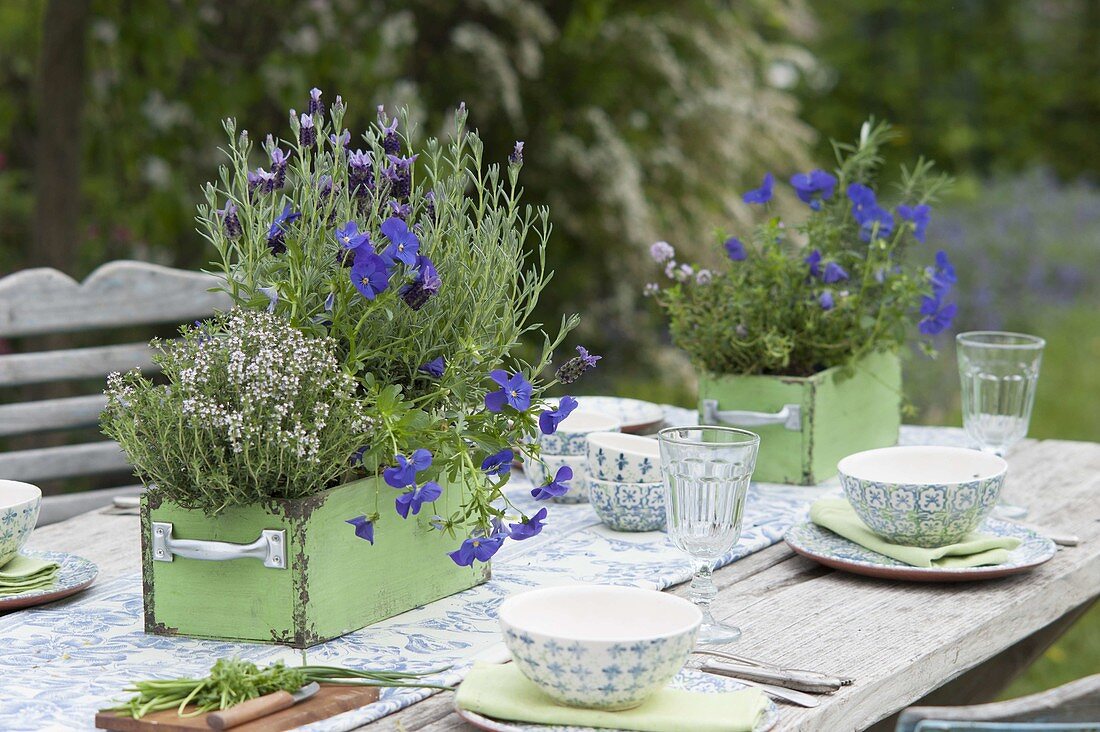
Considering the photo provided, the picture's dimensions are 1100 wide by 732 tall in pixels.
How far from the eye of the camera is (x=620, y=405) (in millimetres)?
2320

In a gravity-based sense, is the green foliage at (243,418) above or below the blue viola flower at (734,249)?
below

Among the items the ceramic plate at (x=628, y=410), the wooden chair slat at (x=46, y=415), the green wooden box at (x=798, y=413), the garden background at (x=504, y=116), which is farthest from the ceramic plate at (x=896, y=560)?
the garden background at (x=504, y=116)

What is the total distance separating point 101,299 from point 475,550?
66.3 inches

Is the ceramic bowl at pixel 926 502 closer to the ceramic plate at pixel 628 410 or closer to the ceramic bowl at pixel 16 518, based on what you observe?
the ceramic plate at pixel 628 410

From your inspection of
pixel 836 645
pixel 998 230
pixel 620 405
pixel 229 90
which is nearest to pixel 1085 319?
pixel 998 230

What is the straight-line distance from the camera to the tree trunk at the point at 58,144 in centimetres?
370

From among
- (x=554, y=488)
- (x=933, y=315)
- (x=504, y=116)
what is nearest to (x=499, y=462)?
(x=554, y=488)

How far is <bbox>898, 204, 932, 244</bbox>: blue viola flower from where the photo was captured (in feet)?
6.86

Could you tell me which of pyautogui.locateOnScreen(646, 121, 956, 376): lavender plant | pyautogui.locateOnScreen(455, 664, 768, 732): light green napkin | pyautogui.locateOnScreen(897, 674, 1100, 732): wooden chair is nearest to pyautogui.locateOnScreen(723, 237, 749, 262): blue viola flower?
pyautogui.locateOnScreen(646, 121, 956, 376): lavender plant

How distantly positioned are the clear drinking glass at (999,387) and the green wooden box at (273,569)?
3.27 feet

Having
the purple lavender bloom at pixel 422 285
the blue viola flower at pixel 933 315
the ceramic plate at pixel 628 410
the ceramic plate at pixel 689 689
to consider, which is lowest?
the ceramic plate at pixel 689 689

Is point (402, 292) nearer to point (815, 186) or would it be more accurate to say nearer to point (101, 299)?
point (815, 186)

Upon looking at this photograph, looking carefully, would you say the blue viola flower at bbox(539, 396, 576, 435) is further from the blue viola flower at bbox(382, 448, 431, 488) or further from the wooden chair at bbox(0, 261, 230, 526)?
the wooden chair at bbox(0, 261, 230, 526)

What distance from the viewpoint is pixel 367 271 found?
4.33 feet
